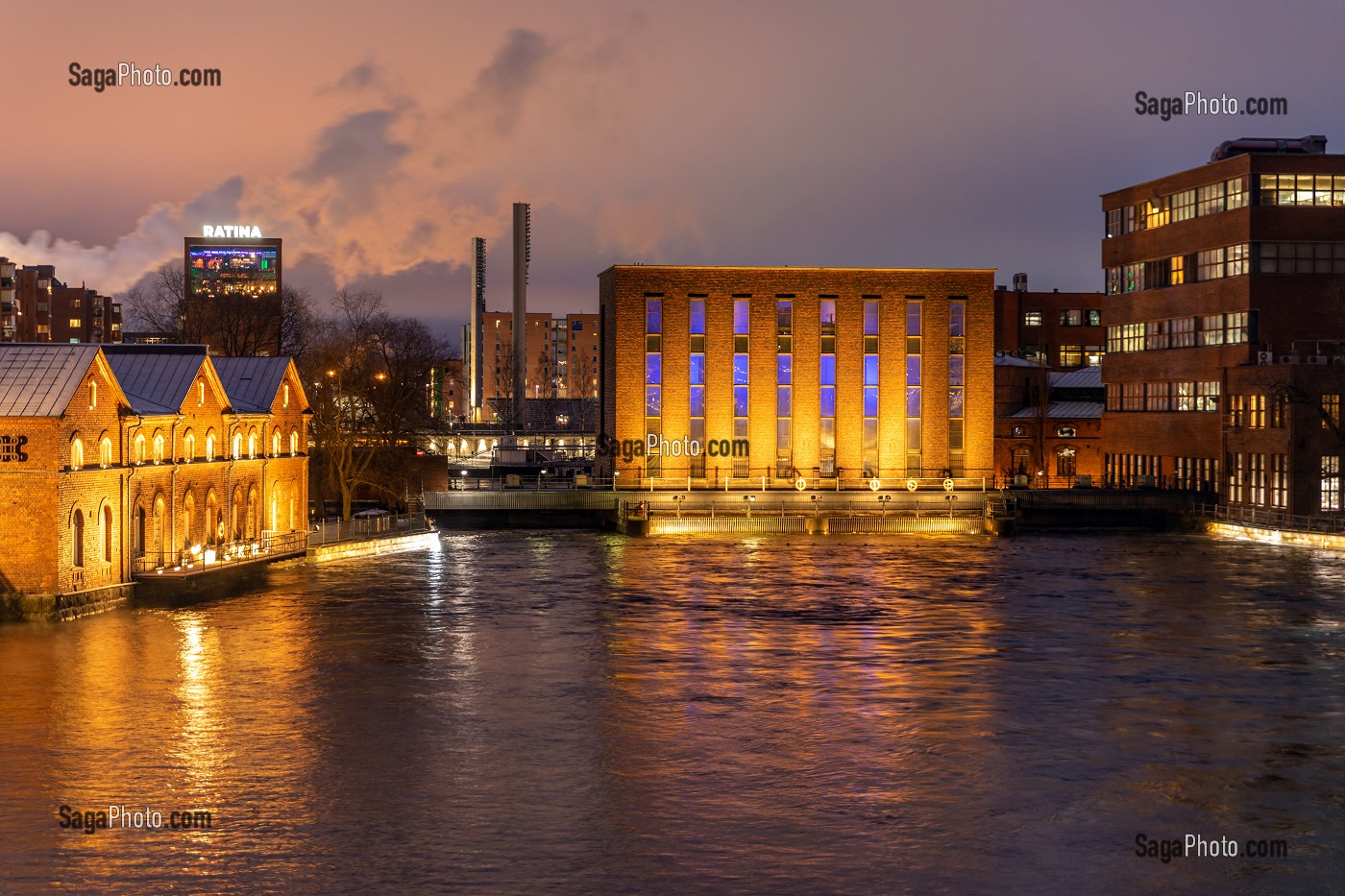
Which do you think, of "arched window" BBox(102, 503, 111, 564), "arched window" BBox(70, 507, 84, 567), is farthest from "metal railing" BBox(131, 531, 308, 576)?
"arched window" BBox(70, 507, 84, 567)

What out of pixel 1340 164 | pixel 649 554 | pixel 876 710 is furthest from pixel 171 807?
pixel 1340 164

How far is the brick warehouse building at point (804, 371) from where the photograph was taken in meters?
93.6

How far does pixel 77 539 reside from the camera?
A: 48656 millimetres

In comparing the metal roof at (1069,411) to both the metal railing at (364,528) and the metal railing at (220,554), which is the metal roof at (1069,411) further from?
the metal railing at (220,554)

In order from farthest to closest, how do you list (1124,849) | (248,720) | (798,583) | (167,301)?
(167,301), (798,583), (248,720), (1124,849)

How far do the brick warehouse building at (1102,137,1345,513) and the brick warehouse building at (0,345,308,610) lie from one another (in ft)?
177

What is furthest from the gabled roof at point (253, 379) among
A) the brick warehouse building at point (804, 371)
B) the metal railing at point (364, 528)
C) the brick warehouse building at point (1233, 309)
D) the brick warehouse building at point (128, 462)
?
the brick warehouse building at point (1233, 309)

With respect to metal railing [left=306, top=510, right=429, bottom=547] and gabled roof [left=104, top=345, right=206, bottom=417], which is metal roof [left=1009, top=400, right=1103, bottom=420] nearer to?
metal railing [left=306, top=510, right=429, bottom=547]

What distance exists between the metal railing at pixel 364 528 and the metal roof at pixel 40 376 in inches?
812

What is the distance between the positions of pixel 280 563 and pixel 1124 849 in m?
48.3

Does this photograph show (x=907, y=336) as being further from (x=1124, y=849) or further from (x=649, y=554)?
(x=1124, y=849)

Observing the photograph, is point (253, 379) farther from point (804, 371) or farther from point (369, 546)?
point (804, 371)

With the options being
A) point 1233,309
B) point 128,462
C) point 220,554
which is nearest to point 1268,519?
point 1233,309

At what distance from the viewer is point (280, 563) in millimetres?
64375
